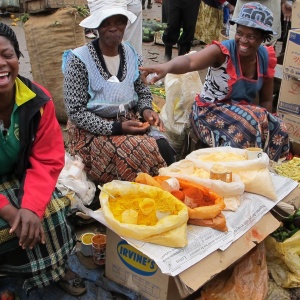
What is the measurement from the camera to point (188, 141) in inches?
148

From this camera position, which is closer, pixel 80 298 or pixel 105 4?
pixel 80 298

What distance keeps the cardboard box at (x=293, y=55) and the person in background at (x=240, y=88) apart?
0.82 m

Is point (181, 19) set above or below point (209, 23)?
above

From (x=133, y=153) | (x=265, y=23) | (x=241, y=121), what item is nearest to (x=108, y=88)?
(x=133, y=153)

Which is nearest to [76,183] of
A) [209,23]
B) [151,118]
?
[151,118]

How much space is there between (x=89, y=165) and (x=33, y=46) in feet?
5.36

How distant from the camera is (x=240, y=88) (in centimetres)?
334

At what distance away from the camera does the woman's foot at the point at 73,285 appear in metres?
2.42

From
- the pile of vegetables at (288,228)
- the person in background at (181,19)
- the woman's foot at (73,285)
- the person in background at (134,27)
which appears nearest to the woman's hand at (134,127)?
the woman's foot at (73,285)

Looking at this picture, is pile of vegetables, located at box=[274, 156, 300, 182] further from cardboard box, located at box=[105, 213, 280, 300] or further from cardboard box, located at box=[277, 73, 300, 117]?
cardboard box, located at box=[277, 73, 300, 117]

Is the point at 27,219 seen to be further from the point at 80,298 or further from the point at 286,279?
the point at 286,279

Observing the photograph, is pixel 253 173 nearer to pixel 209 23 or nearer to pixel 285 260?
pixel 285 260

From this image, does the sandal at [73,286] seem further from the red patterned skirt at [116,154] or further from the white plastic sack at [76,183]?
the red patterned skirt at [116,154]

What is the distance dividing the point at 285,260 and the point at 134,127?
123cm
